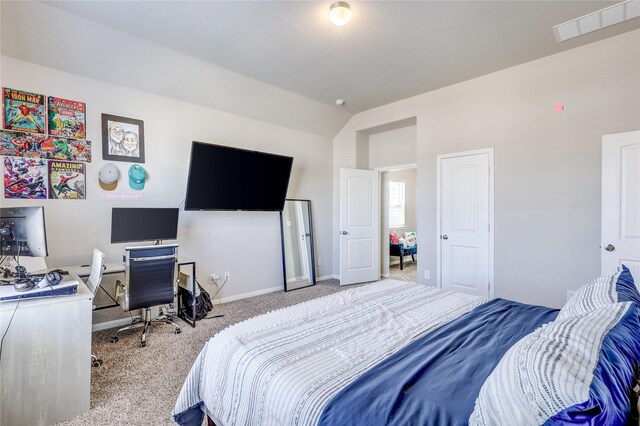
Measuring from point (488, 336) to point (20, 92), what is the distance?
13.7 ft

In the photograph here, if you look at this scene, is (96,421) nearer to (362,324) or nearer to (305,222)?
(362,324)

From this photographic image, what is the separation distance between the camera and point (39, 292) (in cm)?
180

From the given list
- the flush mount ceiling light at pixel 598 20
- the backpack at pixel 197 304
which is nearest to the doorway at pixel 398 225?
the flush mount ceiling light at pixel 598 20

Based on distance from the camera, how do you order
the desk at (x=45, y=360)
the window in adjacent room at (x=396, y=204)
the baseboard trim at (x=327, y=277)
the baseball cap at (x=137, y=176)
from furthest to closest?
the window in adjacent room at (x=396, y=204) < the baseboard trim at (x=327, y=277) < the baseball cap at (x=137, y=176) < the desk at (x=45, y=360)

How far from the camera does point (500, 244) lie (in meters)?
3.73

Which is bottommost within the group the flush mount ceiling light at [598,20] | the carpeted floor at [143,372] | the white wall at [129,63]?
the carpeted floor at [143,372]

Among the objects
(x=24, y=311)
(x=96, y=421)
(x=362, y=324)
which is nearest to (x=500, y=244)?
(x=362, y=324)

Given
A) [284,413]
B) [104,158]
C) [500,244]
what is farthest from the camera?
[500,244]

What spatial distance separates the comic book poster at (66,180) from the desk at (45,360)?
1.65 m

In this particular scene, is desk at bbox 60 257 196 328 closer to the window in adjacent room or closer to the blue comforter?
the blue comforter

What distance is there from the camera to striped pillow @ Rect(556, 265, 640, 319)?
4.07ft

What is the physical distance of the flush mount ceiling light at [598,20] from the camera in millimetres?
2527

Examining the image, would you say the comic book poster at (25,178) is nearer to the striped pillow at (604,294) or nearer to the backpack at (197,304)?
the backpack at (197,304)

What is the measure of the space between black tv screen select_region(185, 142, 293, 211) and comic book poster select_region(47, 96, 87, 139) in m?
1.07
